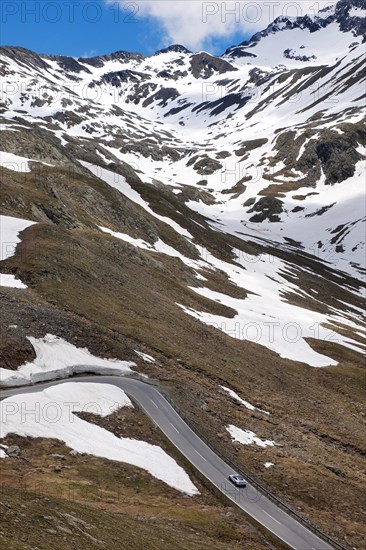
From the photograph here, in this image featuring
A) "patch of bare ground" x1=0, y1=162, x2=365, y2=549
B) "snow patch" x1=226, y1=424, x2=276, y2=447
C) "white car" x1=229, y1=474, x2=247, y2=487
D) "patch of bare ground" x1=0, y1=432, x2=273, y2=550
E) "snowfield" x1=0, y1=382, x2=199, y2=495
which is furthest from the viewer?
"snow patch" x1=226, y1=424, x2=276, y2=447

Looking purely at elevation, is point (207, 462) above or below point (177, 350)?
below

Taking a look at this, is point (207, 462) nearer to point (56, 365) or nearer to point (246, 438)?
point (246, 438)

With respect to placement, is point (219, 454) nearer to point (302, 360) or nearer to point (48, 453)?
point (48, 453)

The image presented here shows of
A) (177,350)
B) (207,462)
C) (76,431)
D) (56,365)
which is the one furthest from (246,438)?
(56,365)

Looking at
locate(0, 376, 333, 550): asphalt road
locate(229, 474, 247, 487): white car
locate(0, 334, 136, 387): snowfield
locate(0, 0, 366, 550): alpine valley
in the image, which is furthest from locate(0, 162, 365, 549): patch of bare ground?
locate(229, 474, 247, 487): white car

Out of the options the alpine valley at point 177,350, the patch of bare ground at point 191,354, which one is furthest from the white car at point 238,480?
the patch of bare ground at point 191,354

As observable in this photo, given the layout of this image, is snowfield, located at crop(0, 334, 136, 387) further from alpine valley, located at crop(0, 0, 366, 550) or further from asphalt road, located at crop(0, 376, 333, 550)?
asphalt road, located at crop(0, 376, 333, 550)

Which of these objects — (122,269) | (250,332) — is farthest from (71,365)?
(250,332)

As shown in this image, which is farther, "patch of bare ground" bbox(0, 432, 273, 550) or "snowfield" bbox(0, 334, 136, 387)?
"snowfield" bbox(0, 334, 136, 387)
